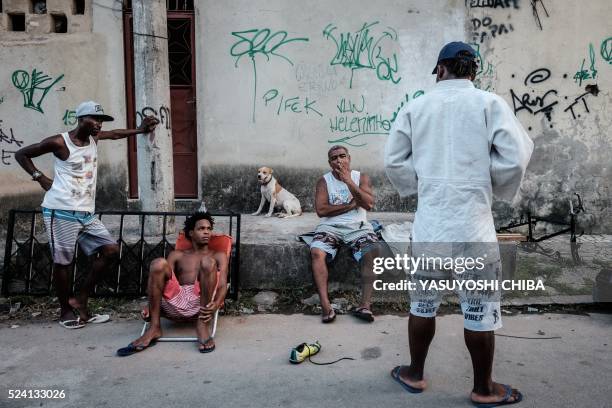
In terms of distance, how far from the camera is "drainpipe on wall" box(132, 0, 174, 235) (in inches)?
196

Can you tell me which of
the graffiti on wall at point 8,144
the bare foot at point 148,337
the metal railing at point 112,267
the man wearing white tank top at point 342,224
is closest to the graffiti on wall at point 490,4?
the man wearing white tank top at point 342,224

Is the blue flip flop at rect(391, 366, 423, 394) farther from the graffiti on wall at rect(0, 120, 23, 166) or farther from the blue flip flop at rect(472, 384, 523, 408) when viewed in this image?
the graffiti on wall at rect(0, 120, 23, 166)

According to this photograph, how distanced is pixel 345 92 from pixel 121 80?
2.77 m

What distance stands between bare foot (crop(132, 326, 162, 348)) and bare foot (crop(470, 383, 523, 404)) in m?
2.18

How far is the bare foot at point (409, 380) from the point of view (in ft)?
10.1

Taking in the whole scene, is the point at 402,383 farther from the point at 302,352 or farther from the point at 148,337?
the point at 148,337

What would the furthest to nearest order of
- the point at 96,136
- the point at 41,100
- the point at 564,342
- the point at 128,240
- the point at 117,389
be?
the point at 41,100 < the point at 128,240 < the point at 96,136 < the point at 564,342 < the point at 117,389

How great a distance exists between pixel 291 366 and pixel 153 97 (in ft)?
9.60

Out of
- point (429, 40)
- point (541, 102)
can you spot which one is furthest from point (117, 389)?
point (541, 102)

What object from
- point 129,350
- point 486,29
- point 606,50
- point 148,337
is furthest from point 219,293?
point 606,50

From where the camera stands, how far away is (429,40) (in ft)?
21.6

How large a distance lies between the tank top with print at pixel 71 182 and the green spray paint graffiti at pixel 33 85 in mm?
2816

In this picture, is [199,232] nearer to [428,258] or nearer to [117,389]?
[117,389]

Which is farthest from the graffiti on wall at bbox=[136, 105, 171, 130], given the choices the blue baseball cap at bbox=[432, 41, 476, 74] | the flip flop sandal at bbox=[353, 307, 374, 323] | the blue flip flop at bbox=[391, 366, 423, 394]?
the blue flip flop at bbox=[391, 366, 423, 394]
